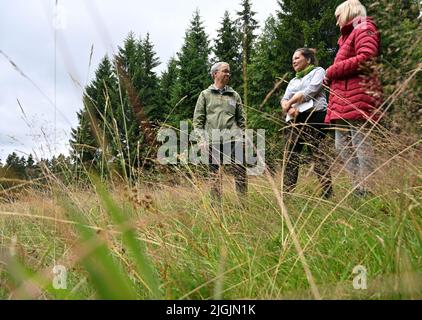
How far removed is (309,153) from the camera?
147 inches

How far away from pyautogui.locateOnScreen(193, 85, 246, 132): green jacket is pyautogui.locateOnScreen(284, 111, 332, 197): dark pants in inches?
35.6

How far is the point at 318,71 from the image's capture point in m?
4.01

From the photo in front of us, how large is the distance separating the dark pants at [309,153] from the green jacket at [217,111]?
905 mm

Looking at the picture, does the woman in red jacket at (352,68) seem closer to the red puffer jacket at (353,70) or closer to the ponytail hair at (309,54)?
the red puffer jacket at (353,70)

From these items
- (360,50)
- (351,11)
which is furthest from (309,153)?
(351,11)

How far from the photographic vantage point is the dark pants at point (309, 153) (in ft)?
7.34

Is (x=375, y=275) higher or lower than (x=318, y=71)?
lower

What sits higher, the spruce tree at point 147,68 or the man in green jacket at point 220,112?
the man in green jacket at point 220,112

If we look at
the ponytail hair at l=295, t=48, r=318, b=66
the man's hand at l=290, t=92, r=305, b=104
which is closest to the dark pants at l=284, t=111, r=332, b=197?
the man's hand at l=290, t=92, r=305, b=104

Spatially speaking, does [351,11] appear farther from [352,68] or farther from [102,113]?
[102,113]

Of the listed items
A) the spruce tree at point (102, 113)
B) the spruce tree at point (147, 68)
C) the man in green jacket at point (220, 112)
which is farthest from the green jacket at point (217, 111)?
the spruce tree at point (102, 113)
